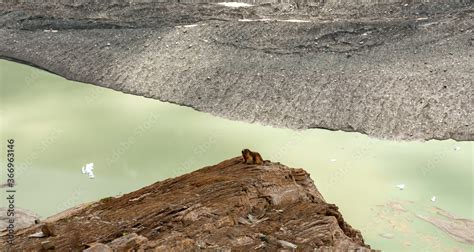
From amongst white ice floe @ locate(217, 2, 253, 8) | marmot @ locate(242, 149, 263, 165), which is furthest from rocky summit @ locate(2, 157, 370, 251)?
white ice floe @ locate(217, 2, 253, 8)

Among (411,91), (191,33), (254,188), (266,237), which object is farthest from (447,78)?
(266,237)

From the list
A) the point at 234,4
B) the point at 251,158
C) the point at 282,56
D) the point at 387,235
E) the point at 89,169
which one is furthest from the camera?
the point at 234,4

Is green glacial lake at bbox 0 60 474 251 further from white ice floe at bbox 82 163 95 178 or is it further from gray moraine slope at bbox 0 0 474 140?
gray moraine slope at bbox 0 0 474 140

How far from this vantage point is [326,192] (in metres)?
8.79

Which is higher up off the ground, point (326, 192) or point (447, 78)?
point (447, 78)

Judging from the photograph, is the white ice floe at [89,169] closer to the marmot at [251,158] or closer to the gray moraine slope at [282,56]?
the gray moraine slope at [282,56]

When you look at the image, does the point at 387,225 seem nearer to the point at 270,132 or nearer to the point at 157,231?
the point at 270,132

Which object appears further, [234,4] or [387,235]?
[234,4]

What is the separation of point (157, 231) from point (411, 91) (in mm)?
6731

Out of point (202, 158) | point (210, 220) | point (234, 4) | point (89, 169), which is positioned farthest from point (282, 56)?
point (210, 220)

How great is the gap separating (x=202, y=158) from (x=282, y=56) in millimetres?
3578

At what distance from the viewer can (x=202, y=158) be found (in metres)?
9.75

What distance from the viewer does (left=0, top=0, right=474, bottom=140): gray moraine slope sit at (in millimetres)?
10750

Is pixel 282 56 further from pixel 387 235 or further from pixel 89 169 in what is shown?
pixel 387 235
